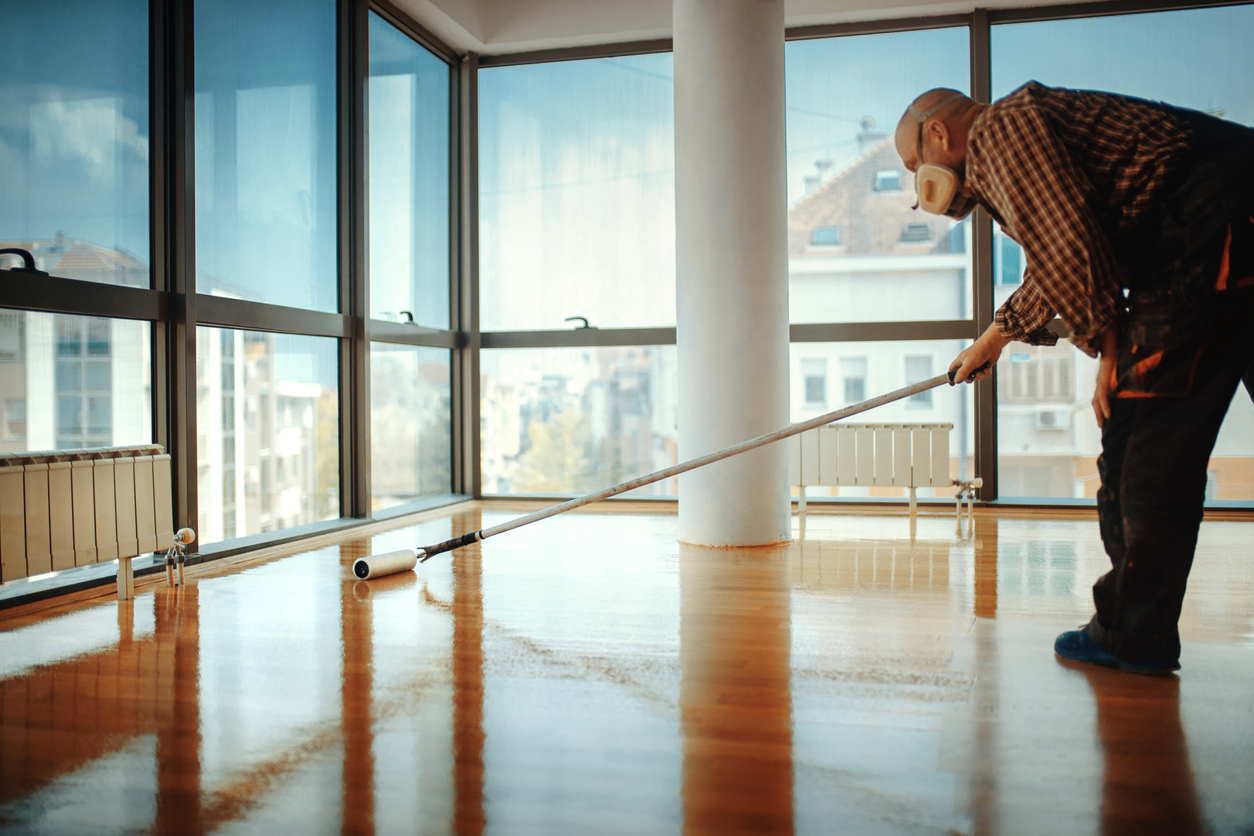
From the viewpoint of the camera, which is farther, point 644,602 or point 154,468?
point 154,468

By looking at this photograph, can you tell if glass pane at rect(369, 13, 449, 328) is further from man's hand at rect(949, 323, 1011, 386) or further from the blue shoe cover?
the blue shoe cover

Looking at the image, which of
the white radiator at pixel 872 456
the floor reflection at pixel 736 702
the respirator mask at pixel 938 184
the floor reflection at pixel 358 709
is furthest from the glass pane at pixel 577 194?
the respirator mask at pixel 938 184

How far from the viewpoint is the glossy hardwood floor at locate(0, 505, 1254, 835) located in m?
1.49

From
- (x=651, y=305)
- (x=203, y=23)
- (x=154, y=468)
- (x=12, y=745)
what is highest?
(x=203, y=23)

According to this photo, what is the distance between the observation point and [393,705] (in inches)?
80.4

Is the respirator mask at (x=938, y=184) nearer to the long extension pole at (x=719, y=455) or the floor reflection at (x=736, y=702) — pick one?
the long extension pole at (x=719, y=455)

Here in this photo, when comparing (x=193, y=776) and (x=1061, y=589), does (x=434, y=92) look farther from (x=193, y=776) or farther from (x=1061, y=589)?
(x=193, y=776)

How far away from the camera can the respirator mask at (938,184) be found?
82.5 inches

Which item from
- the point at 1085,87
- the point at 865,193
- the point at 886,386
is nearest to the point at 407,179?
the point at 865,193

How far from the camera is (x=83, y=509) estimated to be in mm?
3078

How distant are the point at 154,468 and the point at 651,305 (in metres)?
3.48

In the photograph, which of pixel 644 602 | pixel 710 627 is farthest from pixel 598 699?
pixel 644 602

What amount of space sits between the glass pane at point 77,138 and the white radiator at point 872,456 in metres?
3.22

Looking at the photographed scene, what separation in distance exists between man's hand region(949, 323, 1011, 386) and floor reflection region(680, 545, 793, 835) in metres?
0.89
